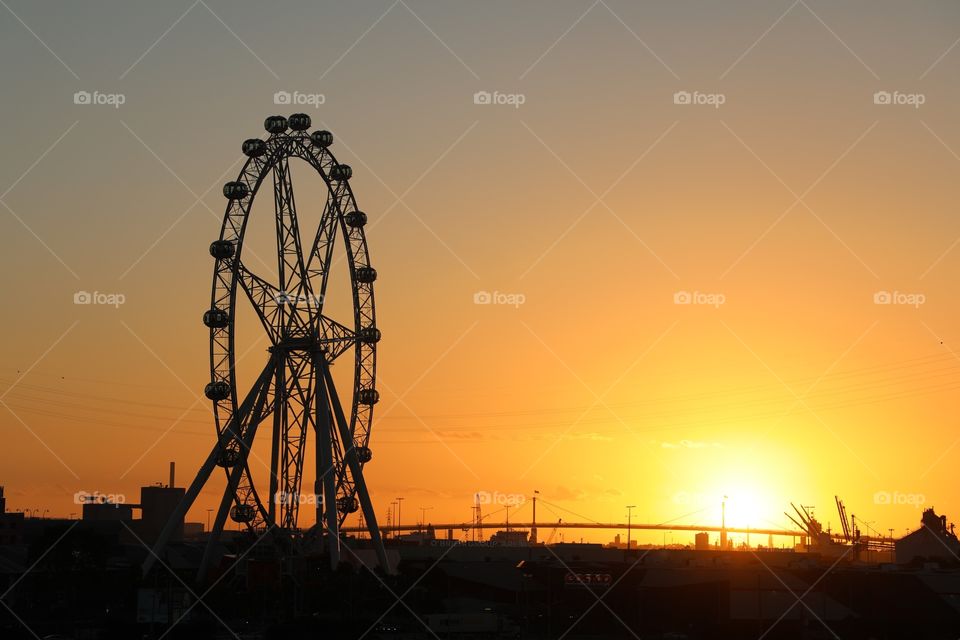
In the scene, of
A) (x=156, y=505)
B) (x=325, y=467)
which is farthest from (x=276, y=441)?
(x=156, y=505)

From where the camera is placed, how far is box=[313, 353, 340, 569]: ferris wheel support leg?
10162 cm

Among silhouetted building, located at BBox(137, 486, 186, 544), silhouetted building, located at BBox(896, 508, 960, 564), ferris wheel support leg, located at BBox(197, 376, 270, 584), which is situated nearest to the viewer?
ferris wheel support leg, located at BBox(197, 376, 270, 584)

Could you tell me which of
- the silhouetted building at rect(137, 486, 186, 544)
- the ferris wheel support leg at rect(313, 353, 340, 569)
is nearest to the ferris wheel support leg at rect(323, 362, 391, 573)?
the ferris wheel support leg at rect(313, 353, 340, 569)

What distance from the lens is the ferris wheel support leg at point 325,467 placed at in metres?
102

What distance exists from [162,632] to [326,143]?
1577 inches

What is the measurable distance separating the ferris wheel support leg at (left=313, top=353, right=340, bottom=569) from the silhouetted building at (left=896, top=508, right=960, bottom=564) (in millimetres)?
94042

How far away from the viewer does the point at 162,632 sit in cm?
9131

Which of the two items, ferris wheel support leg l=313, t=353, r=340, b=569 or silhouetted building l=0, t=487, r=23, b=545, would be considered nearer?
ferris wheel support leg l=313, t=353, r=340, b=569

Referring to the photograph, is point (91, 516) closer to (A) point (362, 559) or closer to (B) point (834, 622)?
(A) point (362, 559)

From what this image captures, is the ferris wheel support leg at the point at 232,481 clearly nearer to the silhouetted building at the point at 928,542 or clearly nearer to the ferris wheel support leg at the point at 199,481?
the ferris wheel support leg at the point at 199,481

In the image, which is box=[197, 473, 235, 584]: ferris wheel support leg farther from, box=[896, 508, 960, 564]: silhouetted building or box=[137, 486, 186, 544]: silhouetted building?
box=[896, 508, 960, 564]: silhouetted building

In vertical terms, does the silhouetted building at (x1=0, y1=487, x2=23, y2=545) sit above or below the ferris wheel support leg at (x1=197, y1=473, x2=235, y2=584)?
above

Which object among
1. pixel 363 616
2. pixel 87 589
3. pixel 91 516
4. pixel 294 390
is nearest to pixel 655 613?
pixel 363 616

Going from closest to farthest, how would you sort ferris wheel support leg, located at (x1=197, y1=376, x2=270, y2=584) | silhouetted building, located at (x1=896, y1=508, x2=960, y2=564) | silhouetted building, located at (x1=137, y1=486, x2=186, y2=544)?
ferris wheel support leg, located at (x1=197, y1=376, x2=270, y2=584), silhouetted building, located at (x1=896, y1=508, x2=960, y2=564), silhouetted building, located at (x1=137, y1=486, x2=186, y2=544)
